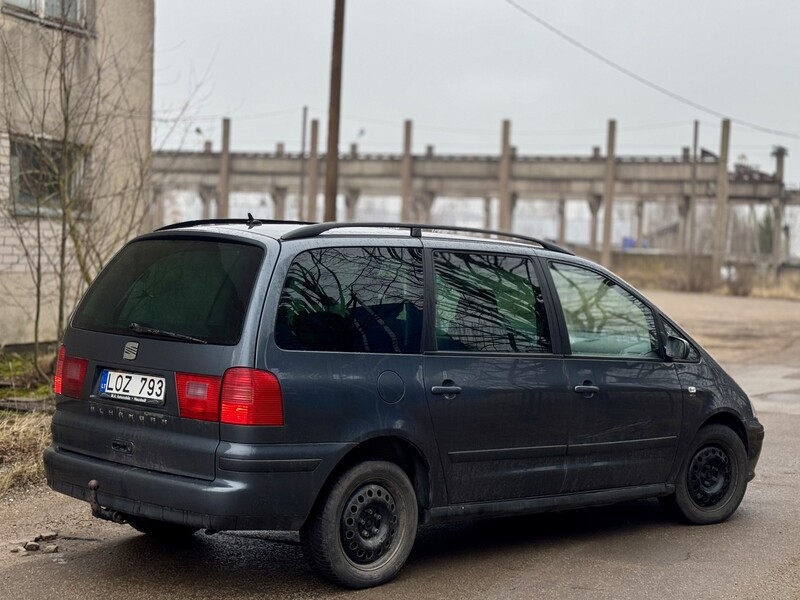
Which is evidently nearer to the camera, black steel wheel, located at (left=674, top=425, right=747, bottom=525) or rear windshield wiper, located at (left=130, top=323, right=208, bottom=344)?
rear windshield wiper, located at (left=130, top=323, right=208, bottom=344)

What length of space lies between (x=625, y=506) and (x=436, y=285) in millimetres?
Result: 2717

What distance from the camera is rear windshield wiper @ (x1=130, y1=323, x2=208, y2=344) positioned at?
208 inches

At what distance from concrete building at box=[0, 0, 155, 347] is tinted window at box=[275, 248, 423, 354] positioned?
6.00 m

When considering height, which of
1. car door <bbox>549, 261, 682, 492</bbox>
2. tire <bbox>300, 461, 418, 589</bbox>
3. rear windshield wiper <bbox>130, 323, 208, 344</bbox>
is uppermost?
rear windshield wiper <bbox>130, 323, 208, 344</bbox>

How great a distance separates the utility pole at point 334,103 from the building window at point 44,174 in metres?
4.41

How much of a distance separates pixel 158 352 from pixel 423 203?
57232 millimetres

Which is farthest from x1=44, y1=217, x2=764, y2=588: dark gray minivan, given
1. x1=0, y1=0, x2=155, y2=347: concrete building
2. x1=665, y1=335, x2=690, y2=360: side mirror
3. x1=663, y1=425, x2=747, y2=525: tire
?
x1=0, y1=0, x2=155, y2=347: concrete building

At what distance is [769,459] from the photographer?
9688 mm

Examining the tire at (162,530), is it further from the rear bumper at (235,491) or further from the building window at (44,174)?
the building window at (44,174)

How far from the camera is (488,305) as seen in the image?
20.2 ft

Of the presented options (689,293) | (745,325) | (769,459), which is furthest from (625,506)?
(689,293)

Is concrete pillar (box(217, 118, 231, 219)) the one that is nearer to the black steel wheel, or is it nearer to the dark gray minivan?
the black steel wheel

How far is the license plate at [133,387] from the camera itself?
17.4ft

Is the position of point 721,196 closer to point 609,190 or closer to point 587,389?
point 609,190
